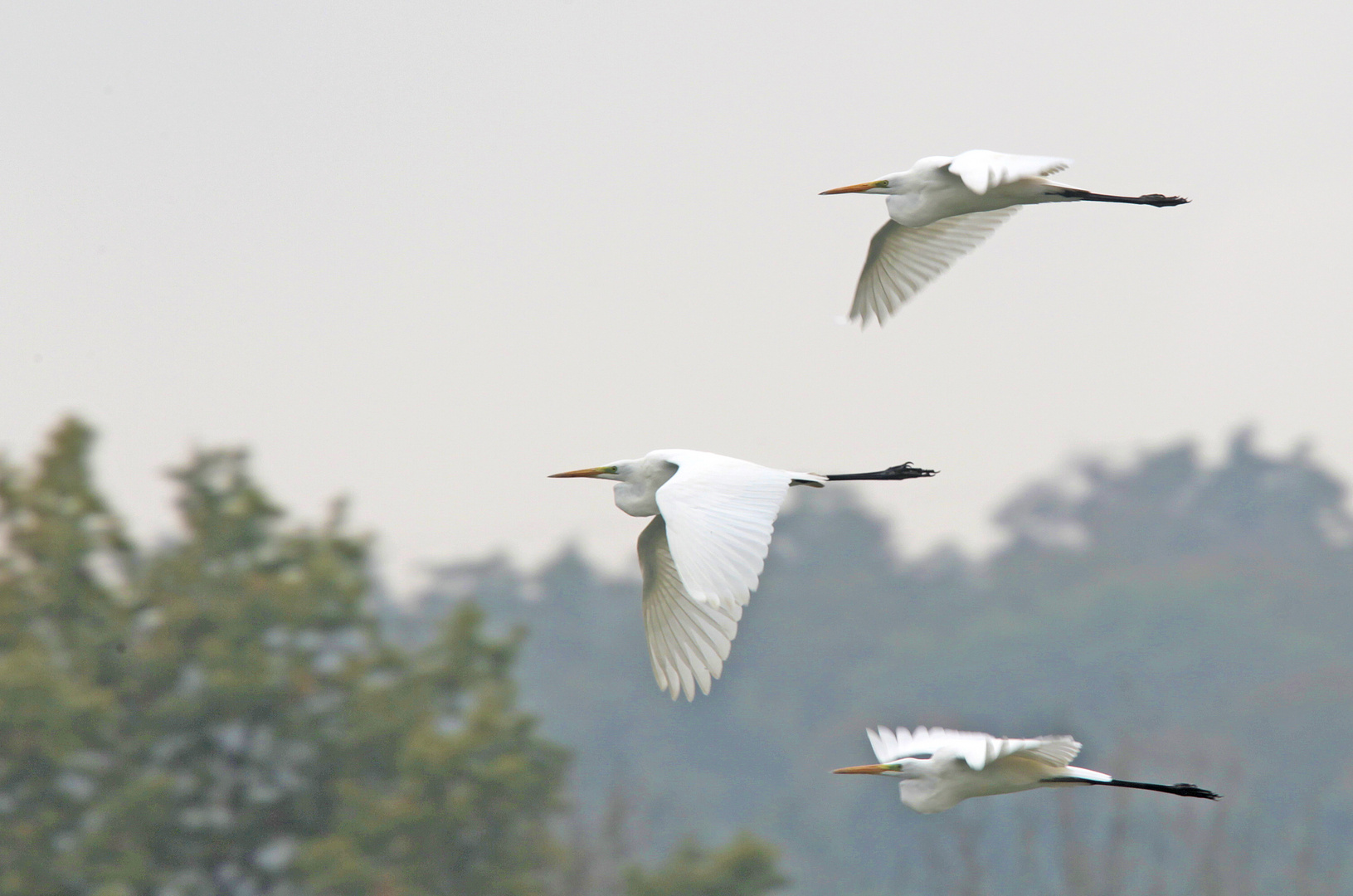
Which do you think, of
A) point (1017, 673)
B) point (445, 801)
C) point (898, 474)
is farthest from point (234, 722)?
point (1017, 673)

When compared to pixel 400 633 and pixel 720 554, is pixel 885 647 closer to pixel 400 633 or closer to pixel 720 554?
pixel 400 633

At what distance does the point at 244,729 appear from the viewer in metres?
18.6

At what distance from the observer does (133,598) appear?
61.6 feet

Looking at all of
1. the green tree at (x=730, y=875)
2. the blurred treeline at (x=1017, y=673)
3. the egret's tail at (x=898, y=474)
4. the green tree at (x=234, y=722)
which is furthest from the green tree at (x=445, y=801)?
the blurred treeline at (x=1017, y=673)

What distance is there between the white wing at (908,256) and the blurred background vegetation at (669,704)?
9982mm

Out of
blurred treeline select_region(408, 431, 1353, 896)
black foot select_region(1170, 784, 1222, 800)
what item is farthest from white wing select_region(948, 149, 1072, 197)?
blurred treeline select_region(408, 431, 1353, 896)

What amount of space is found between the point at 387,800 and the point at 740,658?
40917 millimetres

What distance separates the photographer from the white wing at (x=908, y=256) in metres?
7.92

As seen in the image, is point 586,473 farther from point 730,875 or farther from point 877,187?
point 730,875

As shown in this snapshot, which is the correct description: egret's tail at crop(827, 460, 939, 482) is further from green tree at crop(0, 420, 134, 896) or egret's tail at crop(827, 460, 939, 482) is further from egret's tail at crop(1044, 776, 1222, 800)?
green tree at crop(0, 420, 134, 896)

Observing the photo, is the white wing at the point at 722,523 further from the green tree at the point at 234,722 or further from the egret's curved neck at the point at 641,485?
the green tree at the point at 234,722

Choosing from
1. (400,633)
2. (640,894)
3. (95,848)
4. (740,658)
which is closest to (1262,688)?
(740,658)

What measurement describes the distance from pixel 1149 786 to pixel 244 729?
548 inches

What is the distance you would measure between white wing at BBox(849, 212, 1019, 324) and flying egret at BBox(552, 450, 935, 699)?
2.32ft
